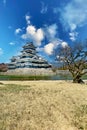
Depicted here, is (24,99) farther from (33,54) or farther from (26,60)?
(33,54)

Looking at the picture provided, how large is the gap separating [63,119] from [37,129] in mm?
2173

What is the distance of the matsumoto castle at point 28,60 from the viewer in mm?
133000

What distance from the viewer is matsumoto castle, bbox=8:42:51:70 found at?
436 feet

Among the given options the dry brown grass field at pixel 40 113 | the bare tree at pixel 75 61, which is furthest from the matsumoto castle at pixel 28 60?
the dry brown grass field at pixel 40 113

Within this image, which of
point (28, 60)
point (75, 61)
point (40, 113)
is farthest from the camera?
point (28, 60)

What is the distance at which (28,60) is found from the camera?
134 metres

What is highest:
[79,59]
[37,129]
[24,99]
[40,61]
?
[40,61]

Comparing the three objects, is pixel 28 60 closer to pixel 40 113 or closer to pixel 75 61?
pixel 75 61

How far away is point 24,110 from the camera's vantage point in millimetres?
14883

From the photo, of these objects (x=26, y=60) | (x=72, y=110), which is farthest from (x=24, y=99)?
(x=26, y=60)

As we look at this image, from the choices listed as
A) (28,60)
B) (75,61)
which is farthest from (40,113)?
(28,60)

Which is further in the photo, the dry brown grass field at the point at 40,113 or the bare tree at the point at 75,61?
the bare tree at the point at 75,61

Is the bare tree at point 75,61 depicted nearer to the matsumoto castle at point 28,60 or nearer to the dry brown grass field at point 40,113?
the dry brown grass field at point 40,113

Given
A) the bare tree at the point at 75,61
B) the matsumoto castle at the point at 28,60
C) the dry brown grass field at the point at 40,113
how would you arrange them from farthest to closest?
1. the matsumoto castle at the point at 28,60
2. the bare tree at the point at 75,61
3. the dry brown grass field at the point at 40,113
